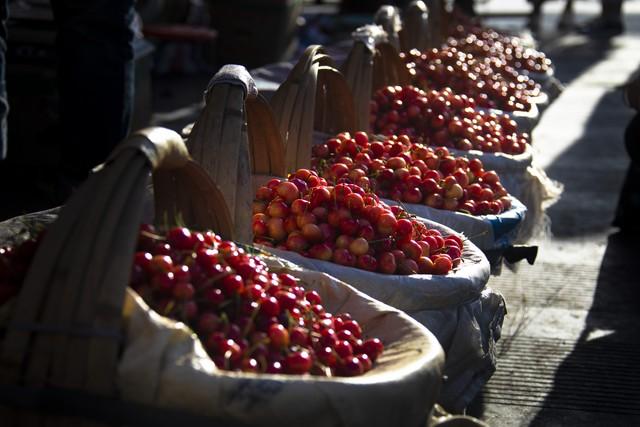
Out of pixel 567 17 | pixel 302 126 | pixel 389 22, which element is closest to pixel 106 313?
pixel 302 126

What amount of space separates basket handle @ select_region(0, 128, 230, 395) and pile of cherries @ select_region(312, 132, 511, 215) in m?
1.67

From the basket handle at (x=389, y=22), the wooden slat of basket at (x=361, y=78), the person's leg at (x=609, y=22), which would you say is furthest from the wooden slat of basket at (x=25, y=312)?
the person's leg at (x=609, y=22)

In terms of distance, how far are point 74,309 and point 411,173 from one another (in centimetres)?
201

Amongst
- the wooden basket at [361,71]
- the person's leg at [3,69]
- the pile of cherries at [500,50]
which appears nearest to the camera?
the person's leg at [3,69]

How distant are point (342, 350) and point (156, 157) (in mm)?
561

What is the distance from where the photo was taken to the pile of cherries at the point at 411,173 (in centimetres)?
382

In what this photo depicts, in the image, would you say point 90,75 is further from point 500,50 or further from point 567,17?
point 567,17

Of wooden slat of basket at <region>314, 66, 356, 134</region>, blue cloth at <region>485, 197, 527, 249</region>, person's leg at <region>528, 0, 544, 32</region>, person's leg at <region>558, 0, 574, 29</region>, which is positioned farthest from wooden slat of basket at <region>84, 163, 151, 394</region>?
person's leg at <region>558, 0, 574, 29</region>

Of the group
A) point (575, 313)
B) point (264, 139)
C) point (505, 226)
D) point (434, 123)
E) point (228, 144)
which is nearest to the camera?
point (228, 144)

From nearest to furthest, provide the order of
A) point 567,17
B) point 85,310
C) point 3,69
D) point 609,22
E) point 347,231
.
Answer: point 85,310 → point 347,231 → point 3,69 → point 609,22 → point 567,17

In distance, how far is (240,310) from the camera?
2346 mm

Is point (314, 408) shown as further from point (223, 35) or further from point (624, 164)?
point (223, 35)

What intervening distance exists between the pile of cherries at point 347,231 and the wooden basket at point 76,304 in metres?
1.06

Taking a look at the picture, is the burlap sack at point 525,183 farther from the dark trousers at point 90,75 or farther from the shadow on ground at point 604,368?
the dark trousers at point 90,75
